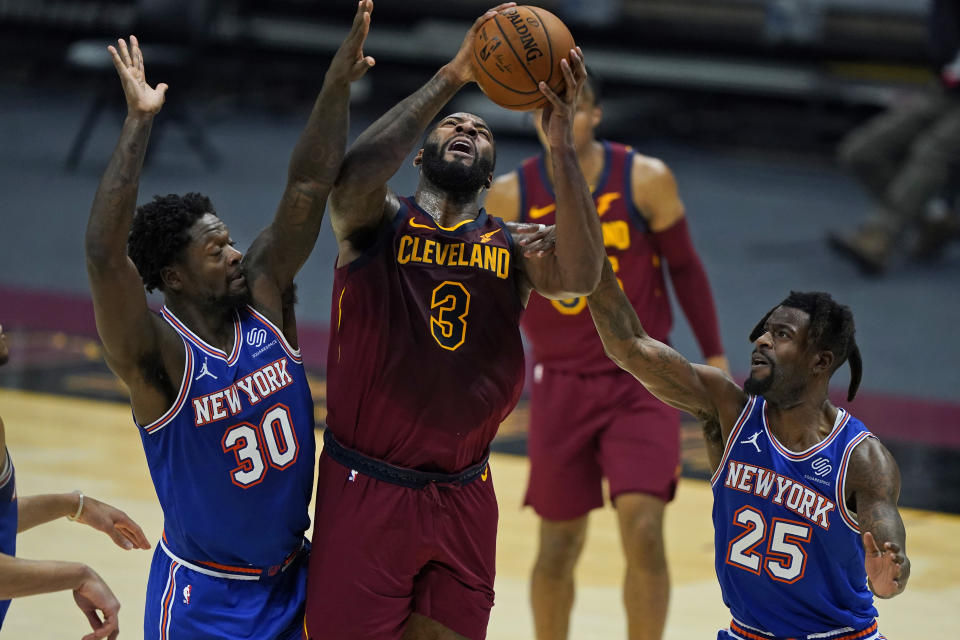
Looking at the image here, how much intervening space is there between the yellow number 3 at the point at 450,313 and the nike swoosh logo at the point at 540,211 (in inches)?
66.4

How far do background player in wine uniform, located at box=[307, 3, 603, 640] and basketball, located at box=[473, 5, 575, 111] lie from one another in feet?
0.15

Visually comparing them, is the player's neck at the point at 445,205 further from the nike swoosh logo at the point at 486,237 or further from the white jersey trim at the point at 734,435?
the white jersey trim at the point at 734,435

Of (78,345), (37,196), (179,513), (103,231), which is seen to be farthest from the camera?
(37,196)

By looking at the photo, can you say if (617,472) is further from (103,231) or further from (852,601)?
(103,231)

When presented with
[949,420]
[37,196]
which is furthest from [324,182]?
[37,196]

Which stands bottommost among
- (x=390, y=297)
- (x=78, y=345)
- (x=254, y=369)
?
(x=254, y=369)

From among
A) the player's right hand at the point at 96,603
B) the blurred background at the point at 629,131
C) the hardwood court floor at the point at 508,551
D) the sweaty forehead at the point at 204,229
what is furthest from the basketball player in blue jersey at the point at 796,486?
the blurred background at the point at 629,131

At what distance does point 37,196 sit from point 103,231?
478 inches

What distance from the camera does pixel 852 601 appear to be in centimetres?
452

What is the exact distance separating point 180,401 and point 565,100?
1424 mm

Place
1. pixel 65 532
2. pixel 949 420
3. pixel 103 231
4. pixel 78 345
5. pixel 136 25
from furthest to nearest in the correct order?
pixel 136 25 → pixel 78 345 → pixel 949 420 → pixel 65 532 → pixel 103 231

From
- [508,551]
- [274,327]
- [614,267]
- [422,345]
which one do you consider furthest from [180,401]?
[508,551]

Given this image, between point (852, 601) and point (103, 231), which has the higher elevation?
point (103, 231)

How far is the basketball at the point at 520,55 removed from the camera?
14.3 ft
